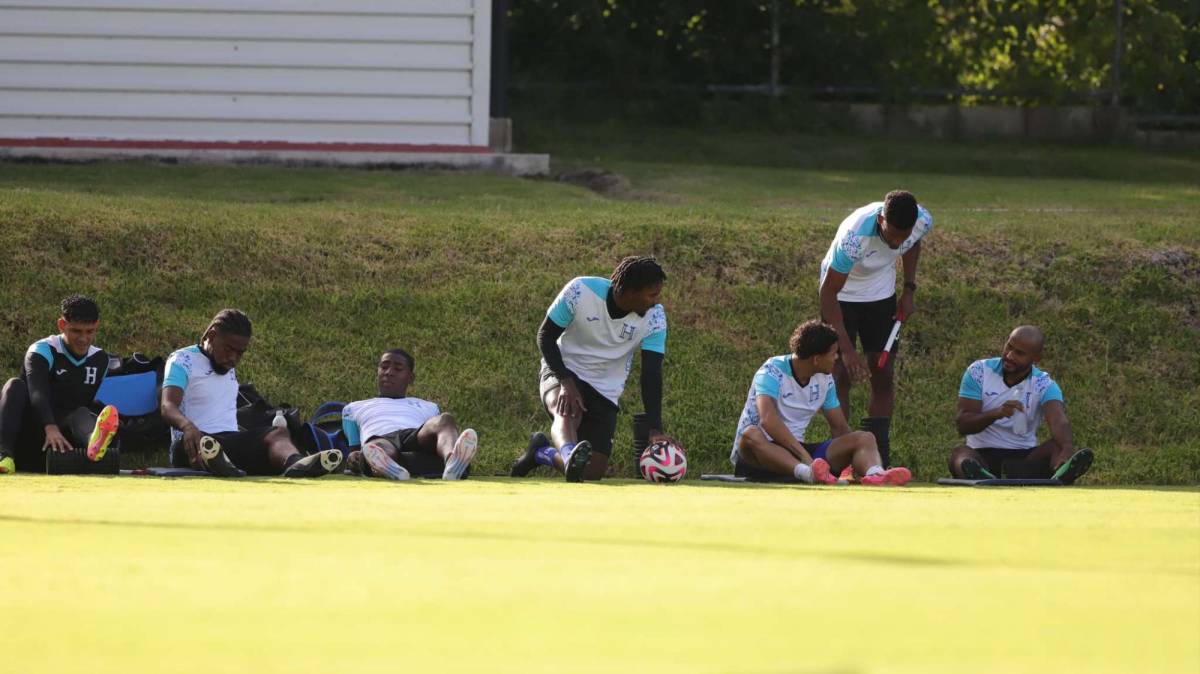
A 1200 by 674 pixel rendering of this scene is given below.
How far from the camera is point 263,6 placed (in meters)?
21.0

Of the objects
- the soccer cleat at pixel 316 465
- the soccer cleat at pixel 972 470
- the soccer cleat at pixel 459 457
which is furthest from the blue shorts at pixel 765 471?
the soccer cleat at pixel 316 465

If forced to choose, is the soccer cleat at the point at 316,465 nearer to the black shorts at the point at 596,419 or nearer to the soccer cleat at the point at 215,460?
the soccer cleat at the point at 215,460

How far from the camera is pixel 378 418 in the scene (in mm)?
11406

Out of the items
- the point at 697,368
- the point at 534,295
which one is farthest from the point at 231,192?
the point at 697,368

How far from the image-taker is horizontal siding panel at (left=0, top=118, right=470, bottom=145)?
20922 millimetres

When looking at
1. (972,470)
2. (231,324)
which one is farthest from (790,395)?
(231,324)

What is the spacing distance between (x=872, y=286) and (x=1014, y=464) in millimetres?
1530

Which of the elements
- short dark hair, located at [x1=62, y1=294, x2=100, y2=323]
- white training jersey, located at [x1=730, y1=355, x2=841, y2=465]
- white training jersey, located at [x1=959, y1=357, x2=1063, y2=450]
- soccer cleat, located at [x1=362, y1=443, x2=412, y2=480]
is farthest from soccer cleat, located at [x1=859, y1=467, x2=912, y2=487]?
short dark hair, located at [x1=62, y1=294, x2=100, y2=323]

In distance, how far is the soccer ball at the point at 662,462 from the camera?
1023 cm

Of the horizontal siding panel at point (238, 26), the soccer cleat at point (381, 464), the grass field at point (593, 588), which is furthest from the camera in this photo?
the horizontal siding panel at point (238, 26)

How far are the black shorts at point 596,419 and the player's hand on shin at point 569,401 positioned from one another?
503 mm

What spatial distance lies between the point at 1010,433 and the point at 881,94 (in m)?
17.7

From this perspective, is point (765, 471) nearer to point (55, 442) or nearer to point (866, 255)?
point (866, 255)

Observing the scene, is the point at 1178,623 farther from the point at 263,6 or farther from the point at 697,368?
the point at 263,6
